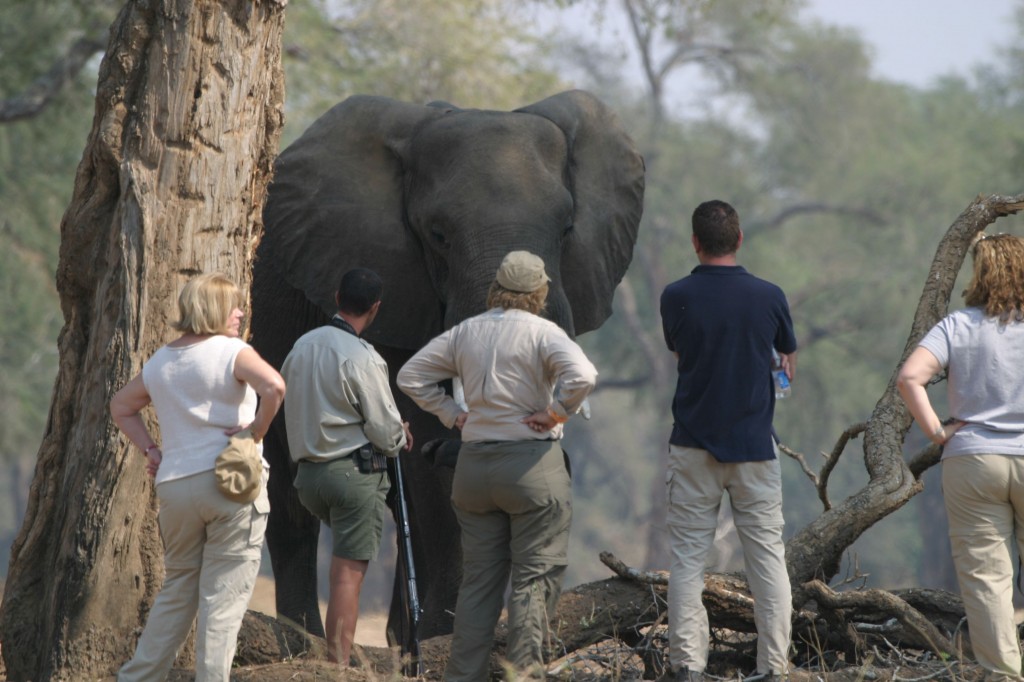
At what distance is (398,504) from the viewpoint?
6.84 meters

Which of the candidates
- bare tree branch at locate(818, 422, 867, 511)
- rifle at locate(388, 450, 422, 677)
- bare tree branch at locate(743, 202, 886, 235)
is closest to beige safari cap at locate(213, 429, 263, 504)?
rifle at locate(388, 450, 422, 677)

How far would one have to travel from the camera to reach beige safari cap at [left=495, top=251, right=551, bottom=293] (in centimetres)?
572

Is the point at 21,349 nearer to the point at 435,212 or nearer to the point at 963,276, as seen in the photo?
the point at 963,276

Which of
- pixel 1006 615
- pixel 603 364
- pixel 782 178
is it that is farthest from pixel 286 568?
pixel 782 178

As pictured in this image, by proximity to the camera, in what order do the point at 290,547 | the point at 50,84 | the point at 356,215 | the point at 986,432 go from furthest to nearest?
1. the point at 50,84
2. the point at 290,547
3. the point at 356,215
4. the point at 986,432

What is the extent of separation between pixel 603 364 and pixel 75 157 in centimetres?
1590

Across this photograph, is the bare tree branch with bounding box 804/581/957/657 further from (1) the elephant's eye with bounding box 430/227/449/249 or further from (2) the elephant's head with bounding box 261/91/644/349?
(1) the elephant's eye with bounding box 430/227/449/249

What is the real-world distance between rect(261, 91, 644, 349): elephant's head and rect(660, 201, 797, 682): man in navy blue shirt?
75.3 inches

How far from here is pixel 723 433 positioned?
567 cm

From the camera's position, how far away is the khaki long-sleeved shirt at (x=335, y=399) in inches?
244

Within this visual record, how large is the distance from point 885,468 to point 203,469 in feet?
11.1

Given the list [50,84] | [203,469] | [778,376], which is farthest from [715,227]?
[50,84]

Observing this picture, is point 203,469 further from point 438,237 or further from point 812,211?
point 812,211

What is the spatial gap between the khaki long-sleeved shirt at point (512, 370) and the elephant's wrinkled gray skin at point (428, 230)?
177 cm
